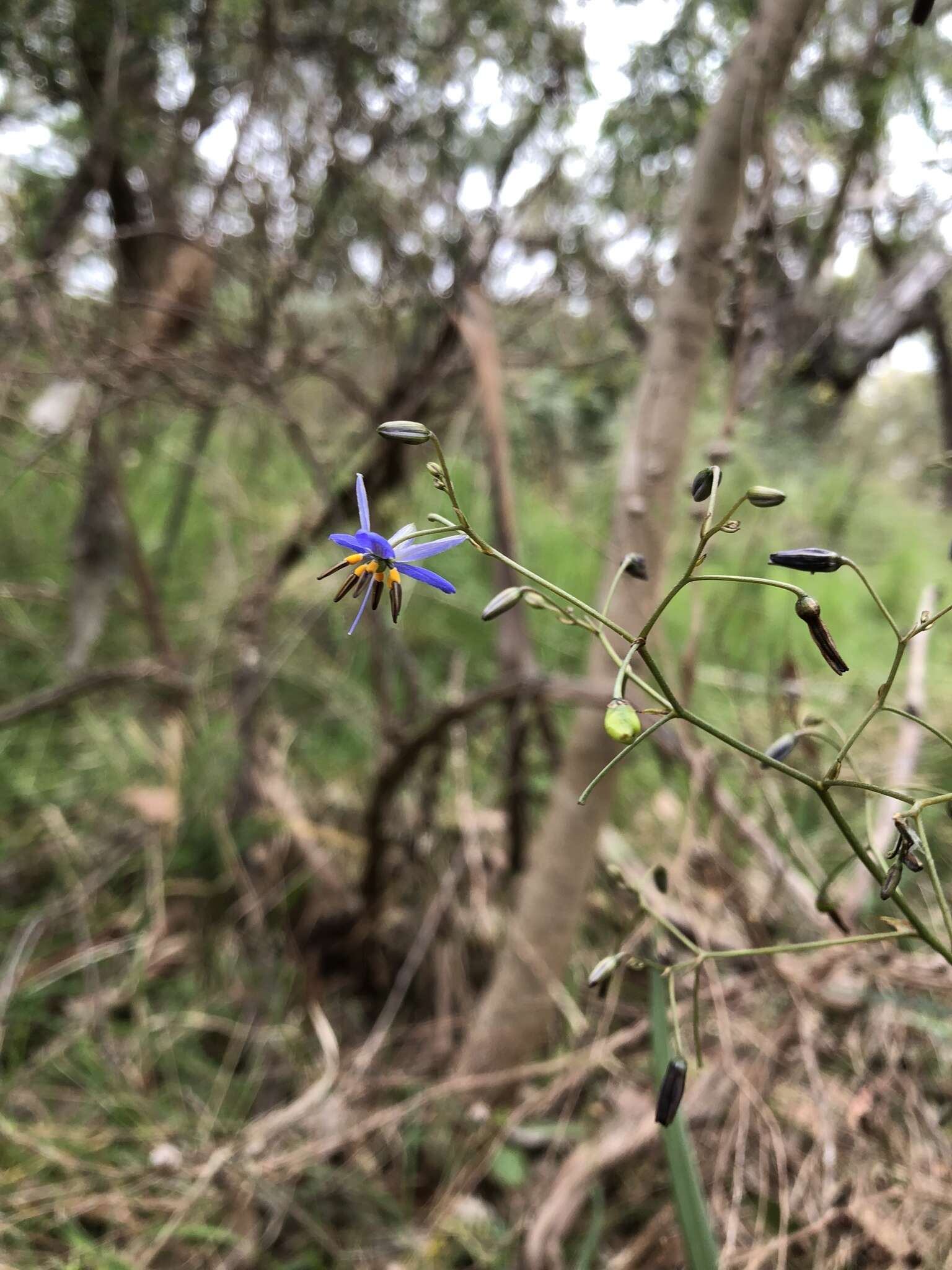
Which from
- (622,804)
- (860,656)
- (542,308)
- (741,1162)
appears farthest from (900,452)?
(741,1162)

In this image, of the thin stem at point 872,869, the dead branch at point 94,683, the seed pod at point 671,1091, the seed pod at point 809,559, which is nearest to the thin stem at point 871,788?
the thin stem at point 872,869

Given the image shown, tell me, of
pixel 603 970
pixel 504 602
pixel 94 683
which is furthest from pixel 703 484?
pixel 94 683

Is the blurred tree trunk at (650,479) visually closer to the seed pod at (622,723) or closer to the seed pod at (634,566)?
the seed pod at (634,566)

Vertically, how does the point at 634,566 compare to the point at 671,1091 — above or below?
above

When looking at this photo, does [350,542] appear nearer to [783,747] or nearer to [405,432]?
[405,432]

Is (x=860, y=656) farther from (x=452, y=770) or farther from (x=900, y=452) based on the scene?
(x=900, y=452)

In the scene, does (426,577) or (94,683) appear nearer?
(426,577)
